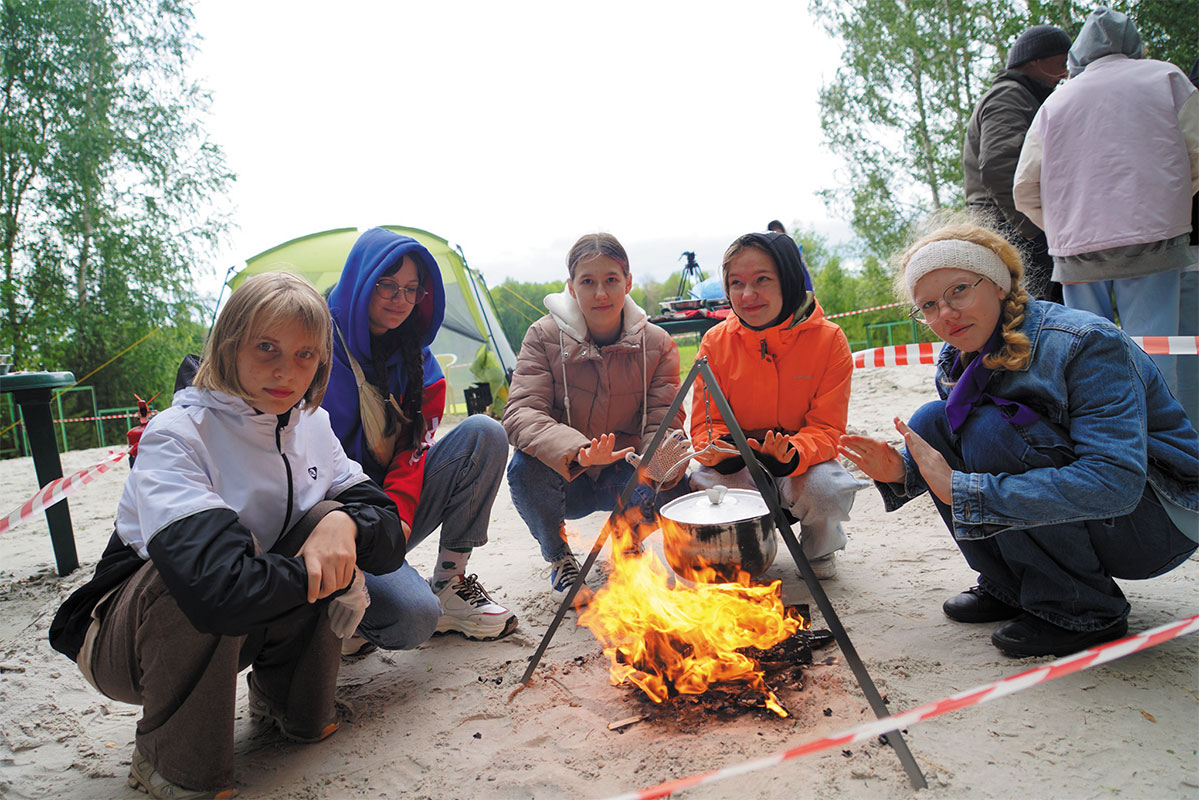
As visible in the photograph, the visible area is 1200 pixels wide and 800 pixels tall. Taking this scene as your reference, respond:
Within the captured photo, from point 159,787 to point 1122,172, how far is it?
4.21 metres

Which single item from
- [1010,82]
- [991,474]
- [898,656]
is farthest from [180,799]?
[1010,82]

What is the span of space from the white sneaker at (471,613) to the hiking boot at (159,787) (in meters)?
0.98

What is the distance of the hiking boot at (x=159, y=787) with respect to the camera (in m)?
1.69

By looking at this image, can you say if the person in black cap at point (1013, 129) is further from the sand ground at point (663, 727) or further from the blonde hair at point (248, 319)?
the blonde hair at point (248, 319)

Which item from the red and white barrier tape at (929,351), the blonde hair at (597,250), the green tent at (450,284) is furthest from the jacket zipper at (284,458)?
the green tent at (450,284)

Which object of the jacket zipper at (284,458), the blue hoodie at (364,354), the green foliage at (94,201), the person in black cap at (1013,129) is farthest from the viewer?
the green foliage at (94,201)

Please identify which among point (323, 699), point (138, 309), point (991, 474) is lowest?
point (323, 699)

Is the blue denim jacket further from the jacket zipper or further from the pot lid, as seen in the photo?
the jacket zipper

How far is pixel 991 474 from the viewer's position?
199cm

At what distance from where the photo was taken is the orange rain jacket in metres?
2.86

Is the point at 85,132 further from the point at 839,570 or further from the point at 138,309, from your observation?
the point at 839,570

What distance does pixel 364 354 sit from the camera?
99.0 inches

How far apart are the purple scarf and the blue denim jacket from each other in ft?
0.12

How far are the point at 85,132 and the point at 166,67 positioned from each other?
2.20 meters
